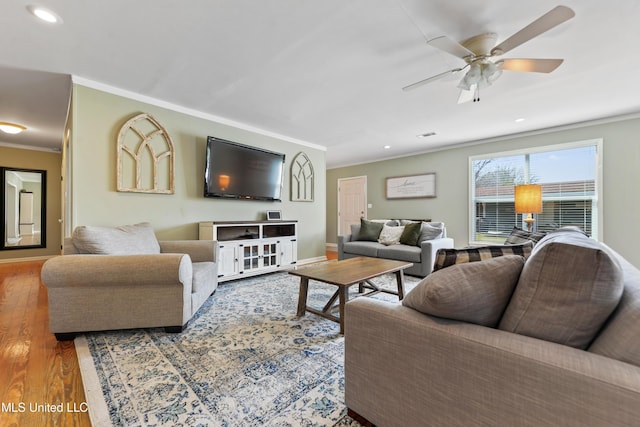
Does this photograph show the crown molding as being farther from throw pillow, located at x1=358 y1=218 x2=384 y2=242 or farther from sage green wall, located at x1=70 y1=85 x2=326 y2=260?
throw pillow, located at x1=358 y1=218 x2=384 y2=242

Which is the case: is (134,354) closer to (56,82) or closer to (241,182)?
(241,182)

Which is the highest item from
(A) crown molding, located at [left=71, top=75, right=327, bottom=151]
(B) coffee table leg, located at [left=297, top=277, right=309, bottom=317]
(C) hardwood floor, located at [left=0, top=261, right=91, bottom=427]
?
(A) crown molding, located at [left=71, top=75, right=327, bottom=151]

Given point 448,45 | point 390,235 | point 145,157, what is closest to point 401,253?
point 390,235

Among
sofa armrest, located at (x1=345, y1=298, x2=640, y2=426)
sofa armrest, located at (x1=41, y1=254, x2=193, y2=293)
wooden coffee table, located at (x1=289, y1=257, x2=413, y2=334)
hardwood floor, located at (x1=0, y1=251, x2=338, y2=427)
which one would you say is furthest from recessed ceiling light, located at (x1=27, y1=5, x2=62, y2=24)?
sofa armrest, located at (x1=345, y1=298, x2=640, y2=426)

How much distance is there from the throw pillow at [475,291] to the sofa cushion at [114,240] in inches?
96.0

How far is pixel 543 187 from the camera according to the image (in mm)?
4469

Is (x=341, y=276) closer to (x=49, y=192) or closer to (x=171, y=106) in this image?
(x=171, y=106)

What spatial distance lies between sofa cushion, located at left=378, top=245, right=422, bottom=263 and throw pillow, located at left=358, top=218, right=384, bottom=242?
1.60 feet

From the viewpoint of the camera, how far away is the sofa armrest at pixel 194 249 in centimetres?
285

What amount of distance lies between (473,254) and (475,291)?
1.19ft

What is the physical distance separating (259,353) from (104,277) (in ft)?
4.01

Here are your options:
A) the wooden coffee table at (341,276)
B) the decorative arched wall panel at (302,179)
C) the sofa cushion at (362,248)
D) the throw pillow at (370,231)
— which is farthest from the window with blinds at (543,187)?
the wooden coffee table at (341,276)

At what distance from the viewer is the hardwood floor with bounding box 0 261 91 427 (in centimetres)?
125

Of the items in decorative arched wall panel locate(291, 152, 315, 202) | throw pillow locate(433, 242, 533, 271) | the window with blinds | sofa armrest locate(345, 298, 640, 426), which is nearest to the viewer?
sofa armrest locate(345, 298, 640, 426)
